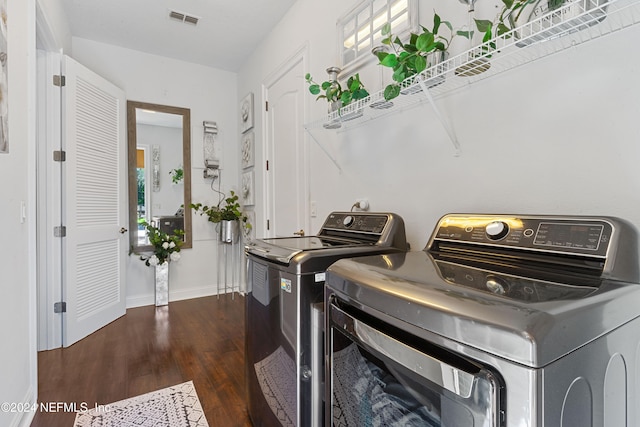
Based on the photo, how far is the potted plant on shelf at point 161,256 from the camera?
11.7 ft

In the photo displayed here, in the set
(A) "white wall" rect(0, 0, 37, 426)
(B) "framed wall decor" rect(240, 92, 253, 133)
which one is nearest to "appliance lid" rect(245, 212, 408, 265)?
(A) "white wall" rect(0, 0, 37, 426)

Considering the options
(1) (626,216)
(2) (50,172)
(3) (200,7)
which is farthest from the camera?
(3) (200,7)

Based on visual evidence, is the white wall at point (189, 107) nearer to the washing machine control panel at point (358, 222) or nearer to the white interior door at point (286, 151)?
the white interior door at point (286, 151)

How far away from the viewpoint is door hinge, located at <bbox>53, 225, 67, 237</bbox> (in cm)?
258

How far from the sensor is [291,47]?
2.70 m

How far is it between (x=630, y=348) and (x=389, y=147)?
1.25m

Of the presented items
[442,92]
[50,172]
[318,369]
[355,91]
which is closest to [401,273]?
[318,369]

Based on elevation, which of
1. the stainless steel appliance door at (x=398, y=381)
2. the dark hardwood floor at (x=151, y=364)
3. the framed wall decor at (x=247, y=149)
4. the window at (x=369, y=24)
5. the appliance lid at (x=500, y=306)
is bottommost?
the dark hardwood floor at (x=151, y=364)

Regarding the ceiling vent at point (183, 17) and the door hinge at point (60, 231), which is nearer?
the door hinge at point (60, 231)

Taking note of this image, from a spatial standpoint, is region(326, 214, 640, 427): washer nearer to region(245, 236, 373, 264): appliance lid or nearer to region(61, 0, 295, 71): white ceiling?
region(245, 236, 373, 264): appliance lid

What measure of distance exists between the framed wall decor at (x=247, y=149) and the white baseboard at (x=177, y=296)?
1607 millimetres

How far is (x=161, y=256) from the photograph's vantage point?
3.57m

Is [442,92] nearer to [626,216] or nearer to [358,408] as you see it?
[626,216]

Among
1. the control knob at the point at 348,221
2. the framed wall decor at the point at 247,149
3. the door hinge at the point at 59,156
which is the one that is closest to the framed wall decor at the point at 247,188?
the framed wall decor at the point at 247,149
